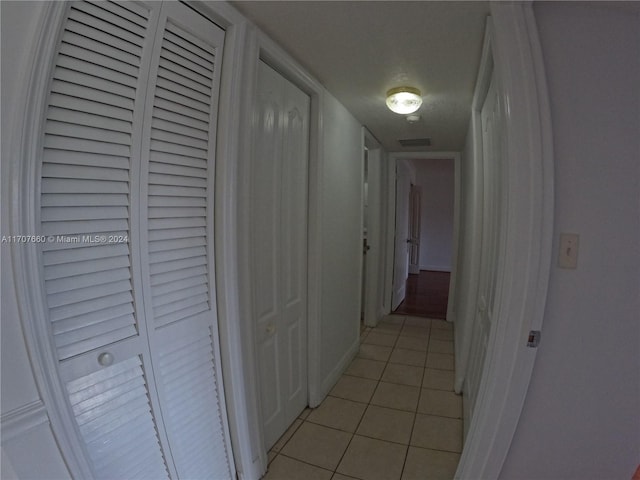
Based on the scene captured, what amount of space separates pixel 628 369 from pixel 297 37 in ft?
6.38

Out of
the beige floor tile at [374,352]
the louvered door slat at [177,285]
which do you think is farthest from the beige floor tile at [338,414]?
the louvered door slat at [177,285]

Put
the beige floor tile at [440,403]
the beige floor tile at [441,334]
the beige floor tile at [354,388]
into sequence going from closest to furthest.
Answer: the beige floor tile at [440,403] < the beige floor tile at [354,388] < the beige floor tile at [441,334]

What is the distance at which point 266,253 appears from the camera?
5.27 feet

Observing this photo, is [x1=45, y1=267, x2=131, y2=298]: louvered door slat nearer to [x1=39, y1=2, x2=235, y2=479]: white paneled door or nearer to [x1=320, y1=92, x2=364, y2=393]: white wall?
[x1=39, y1=2, x2=235, y2=479]: white paneled door

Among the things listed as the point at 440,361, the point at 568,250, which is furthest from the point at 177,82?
the point at 440,361

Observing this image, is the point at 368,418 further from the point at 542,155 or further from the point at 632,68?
the point at 632,68

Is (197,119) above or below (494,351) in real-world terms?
above

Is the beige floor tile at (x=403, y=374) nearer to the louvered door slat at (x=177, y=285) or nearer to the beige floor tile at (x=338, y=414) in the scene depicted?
the beige floor tile at (x=338, y=414)

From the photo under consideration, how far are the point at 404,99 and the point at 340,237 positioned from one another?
3.59 ft

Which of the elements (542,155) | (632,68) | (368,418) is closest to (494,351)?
(542,155)

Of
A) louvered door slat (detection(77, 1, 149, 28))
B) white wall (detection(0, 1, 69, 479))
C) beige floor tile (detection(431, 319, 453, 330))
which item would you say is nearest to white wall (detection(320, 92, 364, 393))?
louvered door slat (detection(77, 1, 149, 28))

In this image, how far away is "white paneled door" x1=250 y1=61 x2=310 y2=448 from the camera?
1535 millimetres

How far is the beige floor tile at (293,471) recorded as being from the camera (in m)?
1.58

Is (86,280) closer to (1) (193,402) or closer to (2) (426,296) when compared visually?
(1) (193,402)
